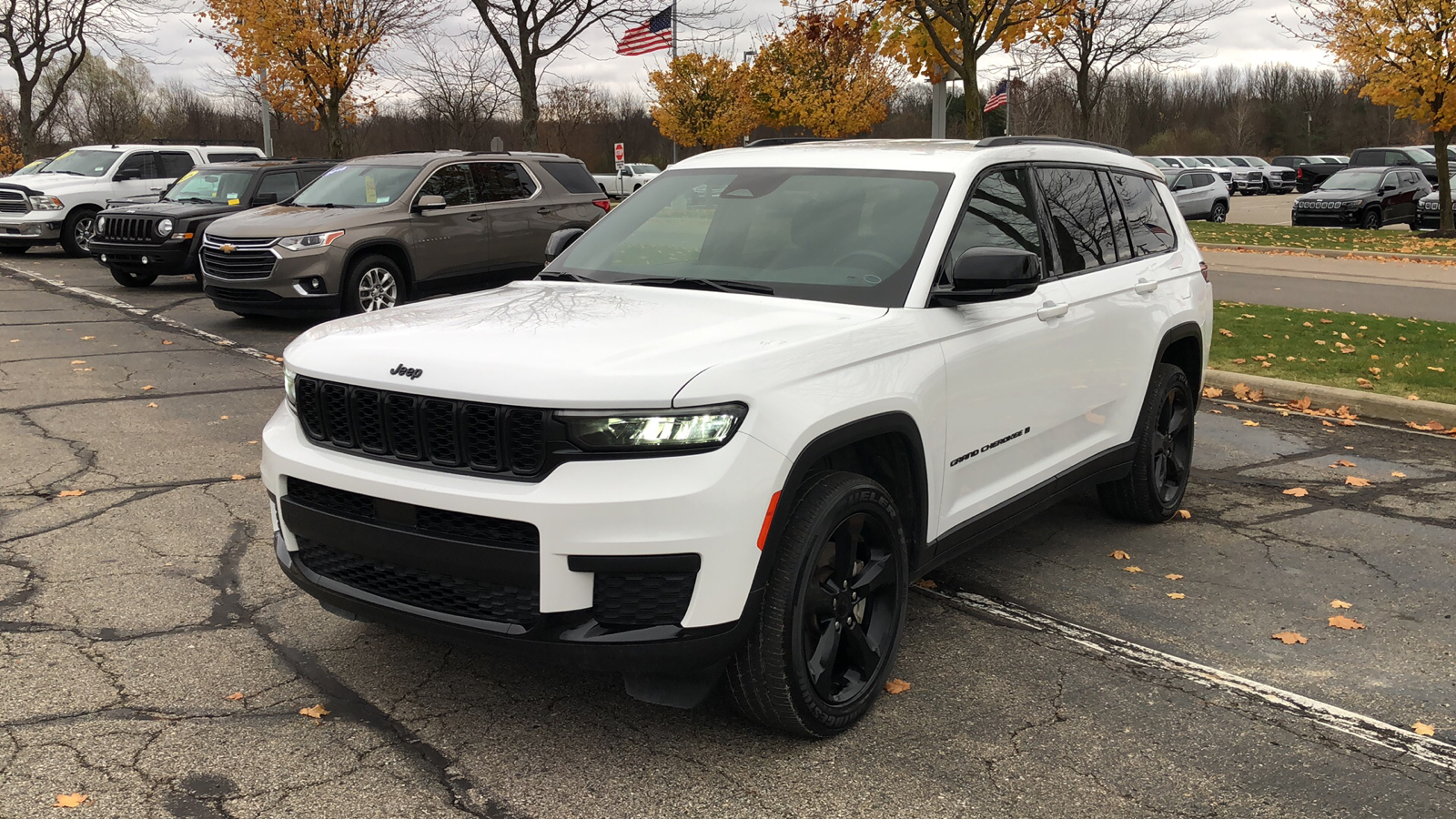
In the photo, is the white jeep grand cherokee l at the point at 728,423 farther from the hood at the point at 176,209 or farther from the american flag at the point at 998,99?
the american flag at the point at 998,99

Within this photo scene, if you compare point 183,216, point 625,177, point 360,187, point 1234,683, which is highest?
point 625,177

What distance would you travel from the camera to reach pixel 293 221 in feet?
39.4

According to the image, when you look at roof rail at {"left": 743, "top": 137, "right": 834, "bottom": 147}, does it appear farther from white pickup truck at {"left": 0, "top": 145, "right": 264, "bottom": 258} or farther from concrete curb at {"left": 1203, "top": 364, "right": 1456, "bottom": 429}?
white pickup truck at {"left": 0, "top": 145, "right": 264, "bottom": 258}

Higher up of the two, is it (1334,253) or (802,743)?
(1334,253)

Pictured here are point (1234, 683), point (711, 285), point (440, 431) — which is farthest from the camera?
point (711, 285)

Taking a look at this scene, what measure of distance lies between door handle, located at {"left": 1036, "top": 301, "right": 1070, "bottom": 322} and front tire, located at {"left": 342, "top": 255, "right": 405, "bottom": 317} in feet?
28.1

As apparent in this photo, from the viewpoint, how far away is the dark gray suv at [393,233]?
11711 mm

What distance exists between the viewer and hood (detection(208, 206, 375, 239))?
1175cm

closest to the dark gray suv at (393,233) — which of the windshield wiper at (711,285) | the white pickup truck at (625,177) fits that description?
the windshield wiper at (711,285)

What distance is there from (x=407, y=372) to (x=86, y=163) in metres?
21.0

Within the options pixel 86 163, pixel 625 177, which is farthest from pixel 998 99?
pixel 86 163

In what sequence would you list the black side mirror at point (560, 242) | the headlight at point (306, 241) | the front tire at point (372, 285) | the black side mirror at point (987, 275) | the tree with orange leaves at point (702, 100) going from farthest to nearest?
the tree with orange leaves at point (702, 100) < the front tire at point (372, 285) < the headlight at point (306, 241) < the black side mirror at point (560, 242) < the black side mirror at point (987, 275)

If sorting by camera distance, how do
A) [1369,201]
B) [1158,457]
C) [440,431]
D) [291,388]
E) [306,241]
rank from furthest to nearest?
[1369,201], [306,241], [1158,457], [291,388], [440,431]

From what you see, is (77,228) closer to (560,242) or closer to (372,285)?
(372,285)
